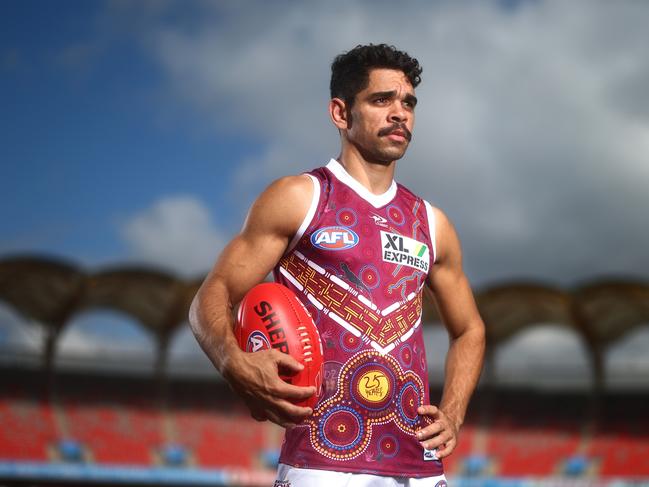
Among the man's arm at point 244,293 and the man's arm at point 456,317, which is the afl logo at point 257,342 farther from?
the man's arm at point 456,317

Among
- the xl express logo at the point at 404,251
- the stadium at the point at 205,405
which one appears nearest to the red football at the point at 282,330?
the xl express logo at the point at 404,251

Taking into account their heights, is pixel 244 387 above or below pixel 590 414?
below

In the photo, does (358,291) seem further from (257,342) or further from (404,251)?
(257,342)

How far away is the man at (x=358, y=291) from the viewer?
272cm

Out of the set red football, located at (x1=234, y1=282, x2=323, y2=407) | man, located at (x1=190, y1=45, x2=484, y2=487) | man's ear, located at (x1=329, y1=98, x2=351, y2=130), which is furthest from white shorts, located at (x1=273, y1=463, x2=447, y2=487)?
man's ear, located at (x1=329, y1=98, x2=351, y2=130)

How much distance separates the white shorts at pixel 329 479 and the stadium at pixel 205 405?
19.0 m

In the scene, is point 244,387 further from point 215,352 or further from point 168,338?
point 168,338

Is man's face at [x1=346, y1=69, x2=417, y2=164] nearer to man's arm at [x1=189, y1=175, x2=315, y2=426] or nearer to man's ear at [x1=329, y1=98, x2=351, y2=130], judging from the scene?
man's ear at [x1=329, y1=98, x2=351, y2=130]

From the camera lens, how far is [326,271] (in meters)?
2.91

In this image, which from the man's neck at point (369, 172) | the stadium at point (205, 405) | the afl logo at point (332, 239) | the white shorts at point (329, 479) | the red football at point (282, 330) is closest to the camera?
the red football at point (282, 330)

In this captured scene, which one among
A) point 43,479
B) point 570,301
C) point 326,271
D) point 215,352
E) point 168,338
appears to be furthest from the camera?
point 168,338

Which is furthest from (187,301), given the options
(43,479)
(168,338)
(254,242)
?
(254,242)

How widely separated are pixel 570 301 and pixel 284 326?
22523 mm

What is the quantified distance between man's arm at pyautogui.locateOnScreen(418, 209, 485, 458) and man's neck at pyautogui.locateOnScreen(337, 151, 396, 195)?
1.12 ft
